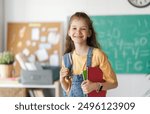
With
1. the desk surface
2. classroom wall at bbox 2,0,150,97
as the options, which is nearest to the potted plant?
the desk surface

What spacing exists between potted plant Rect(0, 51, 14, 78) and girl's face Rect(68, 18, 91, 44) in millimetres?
347

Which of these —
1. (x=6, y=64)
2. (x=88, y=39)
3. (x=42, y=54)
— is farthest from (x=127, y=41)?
(x=6, y=64)

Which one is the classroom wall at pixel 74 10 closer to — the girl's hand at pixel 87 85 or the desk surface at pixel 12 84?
the girl's hand at pixel 87 85

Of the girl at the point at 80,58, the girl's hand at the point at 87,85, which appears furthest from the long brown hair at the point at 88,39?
the girl's hand at the point at 87,85

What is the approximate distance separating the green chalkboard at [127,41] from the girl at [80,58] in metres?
0.13

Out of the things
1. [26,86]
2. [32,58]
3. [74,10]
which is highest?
[74,10]

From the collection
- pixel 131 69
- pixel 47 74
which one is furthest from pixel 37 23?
pixel 131 69

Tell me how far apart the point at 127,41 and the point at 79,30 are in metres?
0.26

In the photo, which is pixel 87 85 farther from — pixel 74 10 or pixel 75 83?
pixel 74 10

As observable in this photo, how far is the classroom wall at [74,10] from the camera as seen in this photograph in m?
1.12

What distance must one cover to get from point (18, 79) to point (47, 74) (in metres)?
0.12

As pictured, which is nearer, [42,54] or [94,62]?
[94,62]

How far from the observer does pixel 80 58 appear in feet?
3.26

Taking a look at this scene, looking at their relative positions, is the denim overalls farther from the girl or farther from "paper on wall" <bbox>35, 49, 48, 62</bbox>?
"paper on wall" <bbox>35, 49, 48, 62</bbox>
